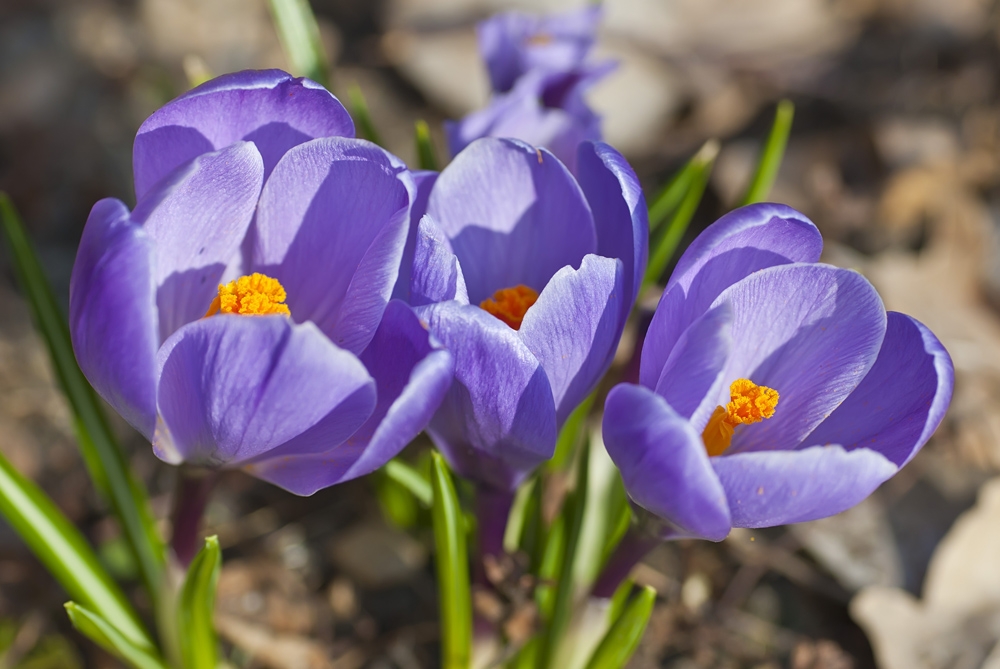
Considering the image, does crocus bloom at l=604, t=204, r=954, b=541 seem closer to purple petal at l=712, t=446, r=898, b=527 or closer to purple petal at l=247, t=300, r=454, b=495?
purple petal at l=712, t=446, r=898, b=527

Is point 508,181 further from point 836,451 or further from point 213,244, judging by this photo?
point 836,451

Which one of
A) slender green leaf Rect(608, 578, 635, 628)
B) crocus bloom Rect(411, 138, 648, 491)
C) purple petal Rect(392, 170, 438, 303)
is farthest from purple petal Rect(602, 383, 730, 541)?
slender green leaf Rect(608, 578, 635, 628)

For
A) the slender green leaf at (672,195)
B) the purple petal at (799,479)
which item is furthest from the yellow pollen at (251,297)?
the slender green leaf at (672,195)

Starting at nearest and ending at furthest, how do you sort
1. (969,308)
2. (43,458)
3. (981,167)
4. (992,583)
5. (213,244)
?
(213,244) < (992,583) < (43,458) < (969,308) < (981,167)

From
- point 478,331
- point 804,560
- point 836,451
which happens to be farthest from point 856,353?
point 804,560

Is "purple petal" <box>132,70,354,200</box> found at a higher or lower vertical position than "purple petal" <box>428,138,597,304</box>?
higher

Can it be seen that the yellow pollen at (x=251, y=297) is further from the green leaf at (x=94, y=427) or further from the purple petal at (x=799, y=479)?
the purple petal at (x=799, y=479)

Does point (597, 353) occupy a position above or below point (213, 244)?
below
